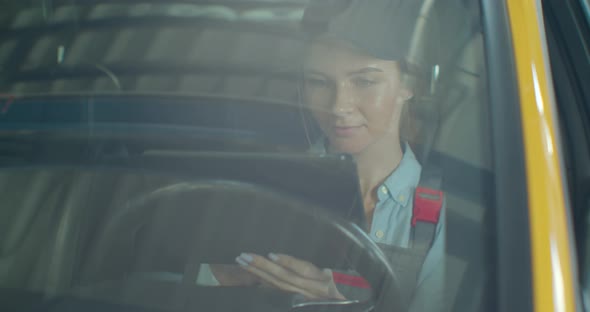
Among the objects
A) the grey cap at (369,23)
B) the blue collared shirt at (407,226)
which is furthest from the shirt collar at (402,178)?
the grey cap at (369,23)

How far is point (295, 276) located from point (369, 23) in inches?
24.1

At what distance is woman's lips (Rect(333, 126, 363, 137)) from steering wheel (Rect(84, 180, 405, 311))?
0.55ft

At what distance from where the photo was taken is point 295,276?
127 cm

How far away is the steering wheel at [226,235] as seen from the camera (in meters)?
1.25

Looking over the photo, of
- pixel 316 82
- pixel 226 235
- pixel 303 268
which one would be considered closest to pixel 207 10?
pixel 316 82

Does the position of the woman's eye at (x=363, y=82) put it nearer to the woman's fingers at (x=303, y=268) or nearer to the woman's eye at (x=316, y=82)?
the woman's eye at (x=316, y=82)

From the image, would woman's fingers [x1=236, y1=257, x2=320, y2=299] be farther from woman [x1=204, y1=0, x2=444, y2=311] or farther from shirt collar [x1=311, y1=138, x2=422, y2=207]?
shirt collar [x1=311, y1=138, x2=422, y2=207]

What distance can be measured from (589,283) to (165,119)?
96 cm

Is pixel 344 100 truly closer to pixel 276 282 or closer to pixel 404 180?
pixel 404 180

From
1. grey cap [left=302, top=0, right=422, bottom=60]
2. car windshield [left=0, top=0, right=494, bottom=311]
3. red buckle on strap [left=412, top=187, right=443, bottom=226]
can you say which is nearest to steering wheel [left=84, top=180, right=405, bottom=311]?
car windshield [left=0, top=0, right=494, bottom=311]

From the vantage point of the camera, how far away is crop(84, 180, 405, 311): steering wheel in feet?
4.11

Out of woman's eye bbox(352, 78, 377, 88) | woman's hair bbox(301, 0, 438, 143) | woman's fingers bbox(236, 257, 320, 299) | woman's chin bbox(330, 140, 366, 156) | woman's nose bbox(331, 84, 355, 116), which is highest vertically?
woman's hair bbox(301, 0, 438, 143)

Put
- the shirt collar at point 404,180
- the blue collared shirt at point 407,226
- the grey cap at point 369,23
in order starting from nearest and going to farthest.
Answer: the blue collared shirt at point 407,226 → the shirt collar at point 404,180 → the grey cap at point 369,23

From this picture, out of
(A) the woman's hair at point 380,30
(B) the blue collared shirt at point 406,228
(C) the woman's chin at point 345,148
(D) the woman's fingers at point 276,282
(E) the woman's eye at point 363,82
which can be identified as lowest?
(D) the woman's fingers at point 276,282
